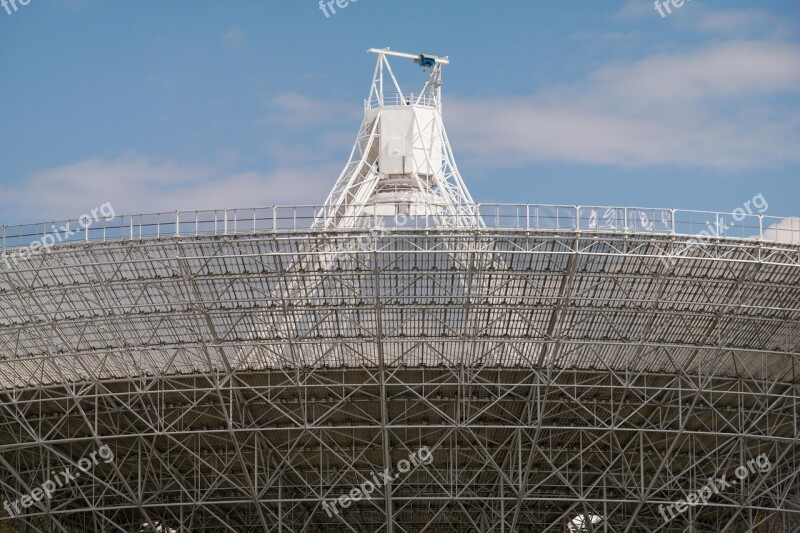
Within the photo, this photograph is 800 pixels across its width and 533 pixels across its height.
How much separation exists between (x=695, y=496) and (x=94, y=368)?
2372 cm

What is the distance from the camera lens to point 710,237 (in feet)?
159

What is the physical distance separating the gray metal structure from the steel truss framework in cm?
13

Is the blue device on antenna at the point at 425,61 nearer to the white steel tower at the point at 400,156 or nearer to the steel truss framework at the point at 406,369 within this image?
the white steel tower at the point at 400,156

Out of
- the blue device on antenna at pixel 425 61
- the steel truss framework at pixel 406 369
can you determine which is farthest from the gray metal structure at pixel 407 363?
the blue device on antenna at pixel 425 61

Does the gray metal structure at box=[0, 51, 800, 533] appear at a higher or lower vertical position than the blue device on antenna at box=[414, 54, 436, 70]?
lower

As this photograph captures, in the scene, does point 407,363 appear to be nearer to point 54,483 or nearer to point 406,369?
point 406,369

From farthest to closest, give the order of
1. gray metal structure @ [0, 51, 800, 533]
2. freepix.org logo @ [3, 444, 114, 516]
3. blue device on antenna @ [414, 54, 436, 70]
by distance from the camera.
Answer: blue device on antenna @ [414, 54, 436, 70] → freepix.org logo @ [3, 444, 114, 516] → gray metal structure @ [0, 51, 800, 533]

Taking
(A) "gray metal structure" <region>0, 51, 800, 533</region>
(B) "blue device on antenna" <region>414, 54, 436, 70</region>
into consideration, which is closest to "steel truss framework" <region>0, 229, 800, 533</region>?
(A) "gray metal structure" <region>0, 51, 800, 533</region>

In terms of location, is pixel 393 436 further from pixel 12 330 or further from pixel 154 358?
pixel 12 330

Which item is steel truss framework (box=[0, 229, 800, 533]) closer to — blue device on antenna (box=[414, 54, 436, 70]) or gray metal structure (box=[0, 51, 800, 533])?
gray metal structure (box=[0, 51, 800, 533])

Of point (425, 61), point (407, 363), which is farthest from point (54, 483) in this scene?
point (425, 61)

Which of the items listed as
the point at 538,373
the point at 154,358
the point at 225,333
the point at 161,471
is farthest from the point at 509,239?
the point at 161,471

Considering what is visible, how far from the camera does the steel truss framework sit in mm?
49375

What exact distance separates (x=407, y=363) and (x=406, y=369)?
20.0 inches
